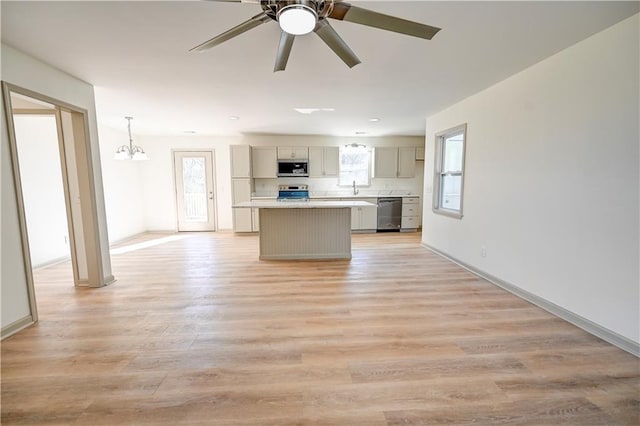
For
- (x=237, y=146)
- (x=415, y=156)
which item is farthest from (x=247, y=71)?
(x=415, y=156)

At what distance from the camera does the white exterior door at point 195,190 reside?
22.0ft

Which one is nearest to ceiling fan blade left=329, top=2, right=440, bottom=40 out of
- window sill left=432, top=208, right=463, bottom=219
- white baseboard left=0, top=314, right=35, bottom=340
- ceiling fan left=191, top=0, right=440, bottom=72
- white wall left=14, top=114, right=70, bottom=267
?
ceiling fan left=191, top=0, right=440, bottom=72

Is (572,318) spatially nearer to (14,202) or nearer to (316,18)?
(316,18)

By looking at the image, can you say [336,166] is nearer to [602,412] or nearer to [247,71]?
[247,71]

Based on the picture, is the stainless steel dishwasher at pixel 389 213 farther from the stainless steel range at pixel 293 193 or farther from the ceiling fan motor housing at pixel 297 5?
the ceiling fan motor housing at pixel 297 5

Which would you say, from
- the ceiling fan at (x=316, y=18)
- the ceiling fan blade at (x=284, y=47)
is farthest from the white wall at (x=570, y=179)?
the ceiling fan blade at (x=284, y=47)

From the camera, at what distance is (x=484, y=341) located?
85.9 inches

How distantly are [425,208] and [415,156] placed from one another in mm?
2092

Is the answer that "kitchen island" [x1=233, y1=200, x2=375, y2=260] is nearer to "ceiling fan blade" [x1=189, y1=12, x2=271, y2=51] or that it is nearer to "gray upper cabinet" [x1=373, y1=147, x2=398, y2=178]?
"gray upper cabinet" [x1=373, y1=147, x2=398, y2=178]

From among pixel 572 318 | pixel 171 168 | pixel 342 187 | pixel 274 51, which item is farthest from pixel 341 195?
pixel 572 318

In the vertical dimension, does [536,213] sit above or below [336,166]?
below

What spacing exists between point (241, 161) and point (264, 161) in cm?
53

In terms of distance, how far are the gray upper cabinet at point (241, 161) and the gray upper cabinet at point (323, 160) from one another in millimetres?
1431

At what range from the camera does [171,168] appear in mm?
6664
